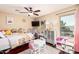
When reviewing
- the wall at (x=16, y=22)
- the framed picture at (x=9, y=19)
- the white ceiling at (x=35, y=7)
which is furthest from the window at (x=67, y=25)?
the framed picture at (x=9, y=19)

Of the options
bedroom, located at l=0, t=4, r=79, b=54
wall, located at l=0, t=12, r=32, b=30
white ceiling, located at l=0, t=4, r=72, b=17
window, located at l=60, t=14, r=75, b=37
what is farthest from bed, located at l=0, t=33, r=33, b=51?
window, located at l=60, t=14, r=75, b=37

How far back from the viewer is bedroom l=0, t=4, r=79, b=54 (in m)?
1.65

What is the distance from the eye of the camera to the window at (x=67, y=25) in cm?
166

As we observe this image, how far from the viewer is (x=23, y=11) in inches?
66.4

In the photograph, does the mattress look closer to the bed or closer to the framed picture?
the bed

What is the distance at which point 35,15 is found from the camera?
5.59ft

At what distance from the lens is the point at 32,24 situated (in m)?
1.73

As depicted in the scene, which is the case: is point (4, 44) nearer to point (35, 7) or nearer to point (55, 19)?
point (35, 7)

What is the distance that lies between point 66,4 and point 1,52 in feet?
3.99
